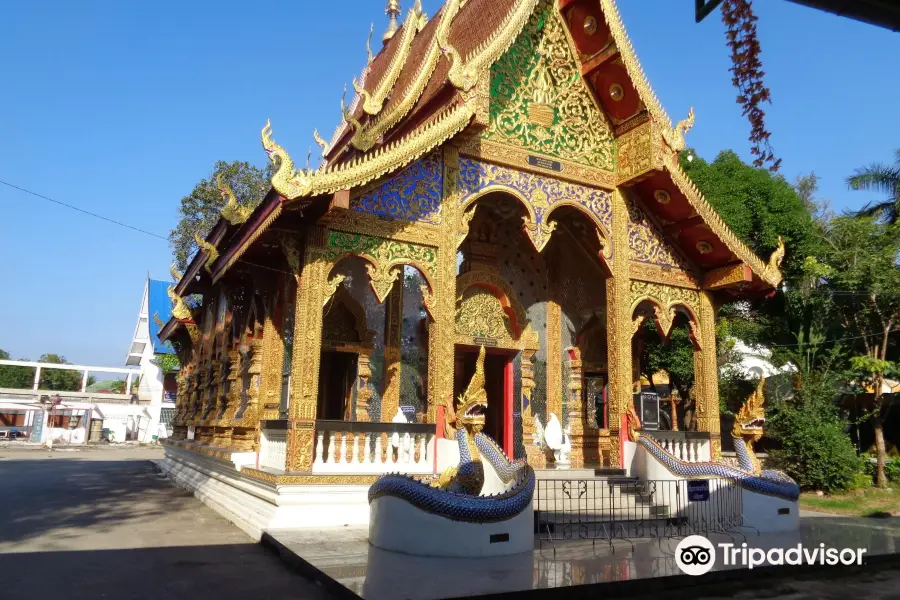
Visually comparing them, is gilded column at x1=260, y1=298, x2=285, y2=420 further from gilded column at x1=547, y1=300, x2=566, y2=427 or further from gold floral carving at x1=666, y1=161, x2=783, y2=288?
gold floral carving at x1=666, y1=161, x2=783, y2=288

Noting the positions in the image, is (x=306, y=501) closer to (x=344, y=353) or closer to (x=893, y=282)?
(x=344, y=353)

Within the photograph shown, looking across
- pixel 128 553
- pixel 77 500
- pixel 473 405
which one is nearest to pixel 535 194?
pixel 473 405

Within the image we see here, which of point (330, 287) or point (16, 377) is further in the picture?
point (16, 377)

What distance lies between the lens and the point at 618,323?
896 cm

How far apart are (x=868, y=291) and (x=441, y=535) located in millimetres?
13062

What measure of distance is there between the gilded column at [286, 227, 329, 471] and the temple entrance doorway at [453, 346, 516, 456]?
11.4 feet

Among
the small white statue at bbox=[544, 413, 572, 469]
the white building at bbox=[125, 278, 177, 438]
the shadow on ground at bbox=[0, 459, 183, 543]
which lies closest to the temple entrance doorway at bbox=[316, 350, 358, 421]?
the shadow on ground at bbox=[0, 459, 183, 543]

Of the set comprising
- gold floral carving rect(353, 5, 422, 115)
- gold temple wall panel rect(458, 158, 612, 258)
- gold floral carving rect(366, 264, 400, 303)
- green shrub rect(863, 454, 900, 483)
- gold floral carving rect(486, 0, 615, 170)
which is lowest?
green shrub rect(863, 454, 900, 483)

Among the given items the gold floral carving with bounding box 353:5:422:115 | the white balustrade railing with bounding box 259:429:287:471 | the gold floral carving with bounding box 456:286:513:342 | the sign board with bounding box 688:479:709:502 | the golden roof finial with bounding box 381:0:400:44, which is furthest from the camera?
the golden roof finial with bounding box 381:0:400:44

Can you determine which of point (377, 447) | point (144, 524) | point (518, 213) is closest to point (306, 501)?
point (377, 447)

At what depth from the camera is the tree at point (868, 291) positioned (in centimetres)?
1395

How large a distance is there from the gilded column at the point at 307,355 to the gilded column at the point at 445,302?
137 cm

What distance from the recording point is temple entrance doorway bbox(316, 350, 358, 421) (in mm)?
9250

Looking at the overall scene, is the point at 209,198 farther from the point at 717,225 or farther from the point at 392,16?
the point at 717,225
